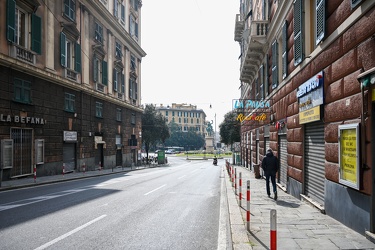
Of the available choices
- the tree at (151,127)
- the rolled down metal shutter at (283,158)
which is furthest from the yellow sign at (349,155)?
the tree at (151,127)

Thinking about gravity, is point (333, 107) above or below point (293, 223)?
above

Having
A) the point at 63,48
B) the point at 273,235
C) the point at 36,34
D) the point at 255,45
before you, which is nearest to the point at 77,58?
the point at 63,48

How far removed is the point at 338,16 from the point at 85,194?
33.5 ft

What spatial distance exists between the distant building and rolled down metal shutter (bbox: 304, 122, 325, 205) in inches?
4311

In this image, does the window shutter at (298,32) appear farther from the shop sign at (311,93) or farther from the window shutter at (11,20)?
the window shutter at (11,20)

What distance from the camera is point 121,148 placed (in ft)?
119

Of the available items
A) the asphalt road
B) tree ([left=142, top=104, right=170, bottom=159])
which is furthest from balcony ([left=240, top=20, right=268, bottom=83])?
tree ([left=142, top=104, right=170, bottom=159])

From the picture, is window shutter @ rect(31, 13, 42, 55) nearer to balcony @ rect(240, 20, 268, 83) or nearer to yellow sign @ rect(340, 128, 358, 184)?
balcony @ rect(240, 20, 268, 83)

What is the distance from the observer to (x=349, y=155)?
670 cm

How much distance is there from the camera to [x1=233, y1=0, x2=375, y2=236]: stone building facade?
5.99 m

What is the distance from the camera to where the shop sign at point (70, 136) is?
23.5m

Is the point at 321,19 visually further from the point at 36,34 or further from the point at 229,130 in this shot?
the point at 229,130

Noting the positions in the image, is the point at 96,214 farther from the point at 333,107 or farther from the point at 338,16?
the point at 338,16

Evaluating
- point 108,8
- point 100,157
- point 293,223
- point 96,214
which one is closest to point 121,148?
point 100,157
